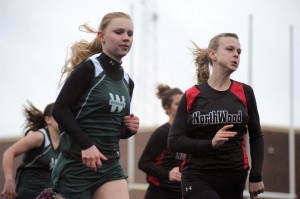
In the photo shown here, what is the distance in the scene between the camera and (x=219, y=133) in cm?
507

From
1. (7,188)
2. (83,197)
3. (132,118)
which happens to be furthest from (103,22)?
(7,188)

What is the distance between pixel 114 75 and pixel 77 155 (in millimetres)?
658

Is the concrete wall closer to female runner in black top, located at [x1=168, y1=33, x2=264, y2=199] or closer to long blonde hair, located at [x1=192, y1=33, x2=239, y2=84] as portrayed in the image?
long blonde hair, located at [x1=192, y1=33, x2=239, y2=84]

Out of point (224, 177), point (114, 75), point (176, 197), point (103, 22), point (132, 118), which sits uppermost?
point (103, 22)

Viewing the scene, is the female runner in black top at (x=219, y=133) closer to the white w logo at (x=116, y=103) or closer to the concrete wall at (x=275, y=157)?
the white w logo at (x=116, y=103)

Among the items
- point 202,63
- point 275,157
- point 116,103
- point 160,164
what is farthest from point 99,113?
point 275,157

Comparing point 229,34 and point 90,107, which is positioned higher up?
point 229,34

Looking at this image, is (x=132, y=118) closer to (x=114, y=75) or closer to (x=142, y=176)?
(x=114, y=75)

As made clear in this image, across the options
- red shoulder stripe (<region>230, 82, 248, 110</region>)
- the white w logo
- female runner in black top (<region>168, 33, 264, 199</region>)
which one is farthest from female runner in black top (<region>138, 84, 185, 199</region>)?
the white w logo

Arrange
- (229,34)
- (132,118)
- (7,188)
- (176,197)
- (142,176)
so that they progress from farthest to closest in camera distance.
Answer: (142,176) < (176,197) < (7,188) < (229,34) < (132,118)

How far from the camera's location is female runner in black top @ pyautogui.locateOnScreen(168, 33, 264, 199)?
17.4ft

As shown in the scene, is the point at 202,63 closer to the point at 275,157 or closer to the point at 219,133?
the point at 219,133

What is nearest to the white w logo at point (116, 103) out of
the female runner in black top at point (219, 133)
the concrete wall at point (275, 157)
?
the female runner in black top at point (219, 133)

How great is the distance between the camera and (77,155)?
5.08 metres
